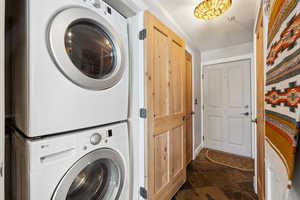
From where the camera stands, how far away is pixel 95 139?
0.81m

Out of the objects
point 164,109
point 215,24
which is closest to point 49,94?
point 164,109

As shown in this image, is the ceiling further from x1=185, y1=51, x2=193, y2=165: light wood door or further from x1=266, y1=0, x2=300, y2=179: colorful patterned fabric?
x1=266, y1=0, x2=300, y2=179: colorful patterned fabric

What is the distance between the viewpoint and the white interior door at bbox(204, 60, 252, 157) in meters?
2.54

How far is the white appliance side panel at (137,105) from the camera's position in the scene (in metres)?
1.11

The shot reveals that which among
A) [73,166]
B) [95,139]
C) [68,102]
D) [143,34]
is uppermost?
[143,34]

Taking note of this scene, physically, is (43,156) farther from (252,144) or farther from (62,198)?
(252,144)

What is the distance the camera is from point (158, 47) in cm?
125

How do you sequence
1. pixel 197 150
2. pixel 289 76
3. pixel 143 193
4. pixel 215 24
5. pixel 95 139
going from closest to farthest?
pixel 289 76, pixel 95 139, pixel 143 193, pixel 215 24, pixel 197 150

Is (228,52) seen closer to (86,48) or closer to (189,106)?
(189,106)

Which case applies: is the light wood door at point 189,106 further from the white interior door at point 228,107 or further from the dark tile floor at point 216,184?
the white interior door at point 228,107

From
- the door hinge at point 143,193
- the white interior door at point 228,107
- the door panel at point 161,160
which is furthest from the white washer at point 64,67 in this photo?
the white interior door at point 228,107

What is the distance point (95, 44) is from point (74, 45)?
16 cm

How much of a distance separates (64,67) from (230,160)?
293cm

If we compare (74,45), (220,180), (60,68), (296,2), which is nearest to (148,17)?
(74,45)
